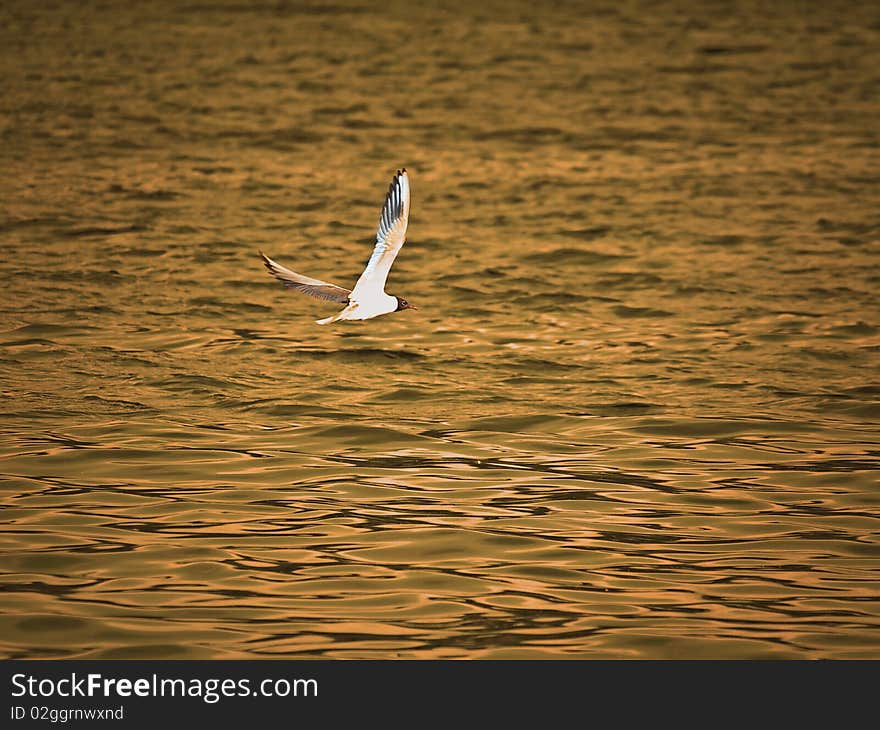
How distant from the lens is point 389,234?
10797 mm

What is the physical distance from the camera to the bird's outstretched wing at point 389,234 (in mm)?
10708

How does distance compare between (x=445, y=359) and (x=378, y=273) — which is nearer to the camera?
(x=378, y=273)

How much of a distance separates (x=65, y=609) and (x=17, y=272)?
1015cm

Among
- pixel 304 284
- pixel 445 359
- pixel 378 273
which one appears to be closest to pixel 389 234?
pixel 378 273

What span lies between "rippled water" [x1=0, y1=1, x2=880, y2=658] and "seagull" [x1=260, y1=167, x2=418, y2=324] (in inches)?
48.0

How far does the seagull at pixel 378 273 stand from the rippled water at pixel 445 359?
122cm

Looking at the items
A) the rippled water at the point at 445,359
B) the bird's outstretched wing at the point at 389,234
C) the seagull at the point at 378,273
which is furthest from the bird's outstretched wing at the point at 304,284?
the rippled water at the point at 445,359

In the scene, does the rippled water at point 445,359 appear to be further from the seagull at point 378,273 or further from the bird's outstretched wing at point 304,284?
the bird's outstretched wing at point 304,284

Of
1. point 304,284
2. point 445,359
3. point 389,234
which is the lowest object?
point 445,359

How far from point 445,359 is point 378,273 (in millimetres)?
4404

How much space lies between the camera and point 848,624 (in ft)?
28.5

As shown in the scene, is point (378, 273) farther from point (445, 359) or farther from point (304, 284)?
point (445, 359)

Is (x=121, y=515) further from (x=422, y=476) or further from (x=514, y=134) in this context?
(x=514, y=134)

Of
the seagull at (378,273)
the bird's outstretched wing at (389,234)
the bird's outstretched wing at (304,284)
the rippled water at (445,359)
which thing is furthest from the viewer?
the bird's outstretched wing at (389,234)
